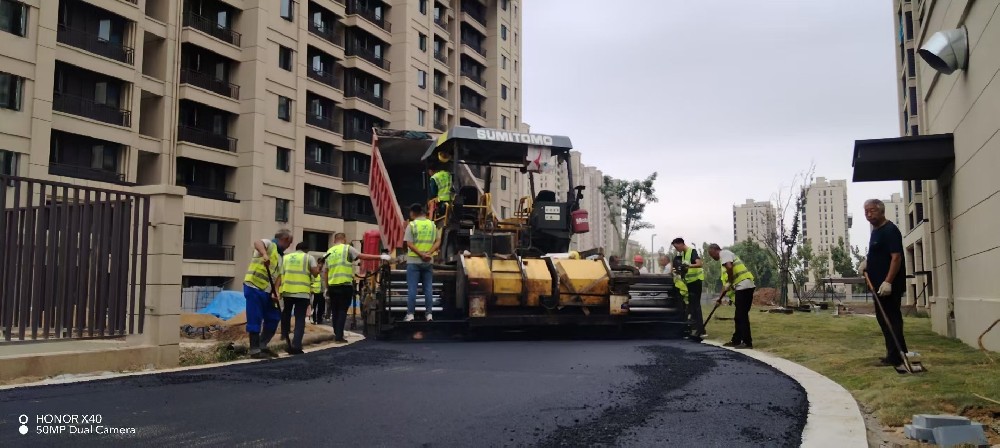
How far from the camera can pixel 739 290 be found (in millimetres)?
9445

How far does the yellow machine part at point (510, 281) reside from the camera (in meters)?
9.81

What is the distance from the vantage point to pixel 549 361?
296 inches

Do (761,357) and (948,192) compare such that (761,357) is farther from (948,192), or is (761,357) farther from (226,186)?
(226,186)

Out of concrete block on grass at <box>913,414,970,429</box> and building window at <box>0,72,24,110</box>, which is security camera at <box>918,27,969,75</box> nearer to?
concrete block on grass at <box>913,414,970,429</box>

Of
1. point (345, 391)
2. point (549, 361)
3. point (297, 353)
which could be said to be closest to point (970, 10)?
point (549, 361)

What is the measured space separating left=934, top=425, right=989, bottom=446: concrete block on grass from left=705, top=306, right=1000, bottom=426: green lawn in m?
0.67

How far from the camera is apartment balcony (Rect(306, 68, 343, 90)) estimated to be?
34.9 metres

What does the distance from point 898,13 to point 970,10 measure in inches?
1295

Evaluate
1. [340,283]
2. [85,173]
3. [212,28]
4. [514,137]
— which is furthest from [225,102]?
[340,283]

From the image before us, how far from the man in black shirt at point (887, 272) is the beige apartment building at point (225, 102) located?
21.1ft

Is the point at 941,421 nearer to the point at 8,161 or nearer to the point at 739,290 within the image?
the point at 739,290

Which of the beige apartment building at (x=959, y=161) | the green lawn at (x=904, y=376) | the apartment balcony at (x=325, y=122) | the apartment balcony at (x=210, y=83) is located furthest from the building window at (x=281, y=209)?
the beige apartment building at (x=959, y=161)

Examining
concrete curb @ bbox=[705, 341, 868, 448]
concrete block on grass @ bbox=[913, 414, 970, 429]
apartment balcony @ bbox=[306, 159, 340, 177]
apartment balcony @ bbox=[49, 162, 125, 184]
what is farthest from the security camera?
apartment balcony @ bbox=[306, 159, 340, 177]

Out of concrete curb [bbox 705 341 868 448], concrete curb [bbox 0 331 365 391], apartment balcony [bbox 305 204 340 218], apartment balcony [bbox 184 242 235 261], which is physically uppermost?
apartment balcony [bbox 305 204 340 218]
